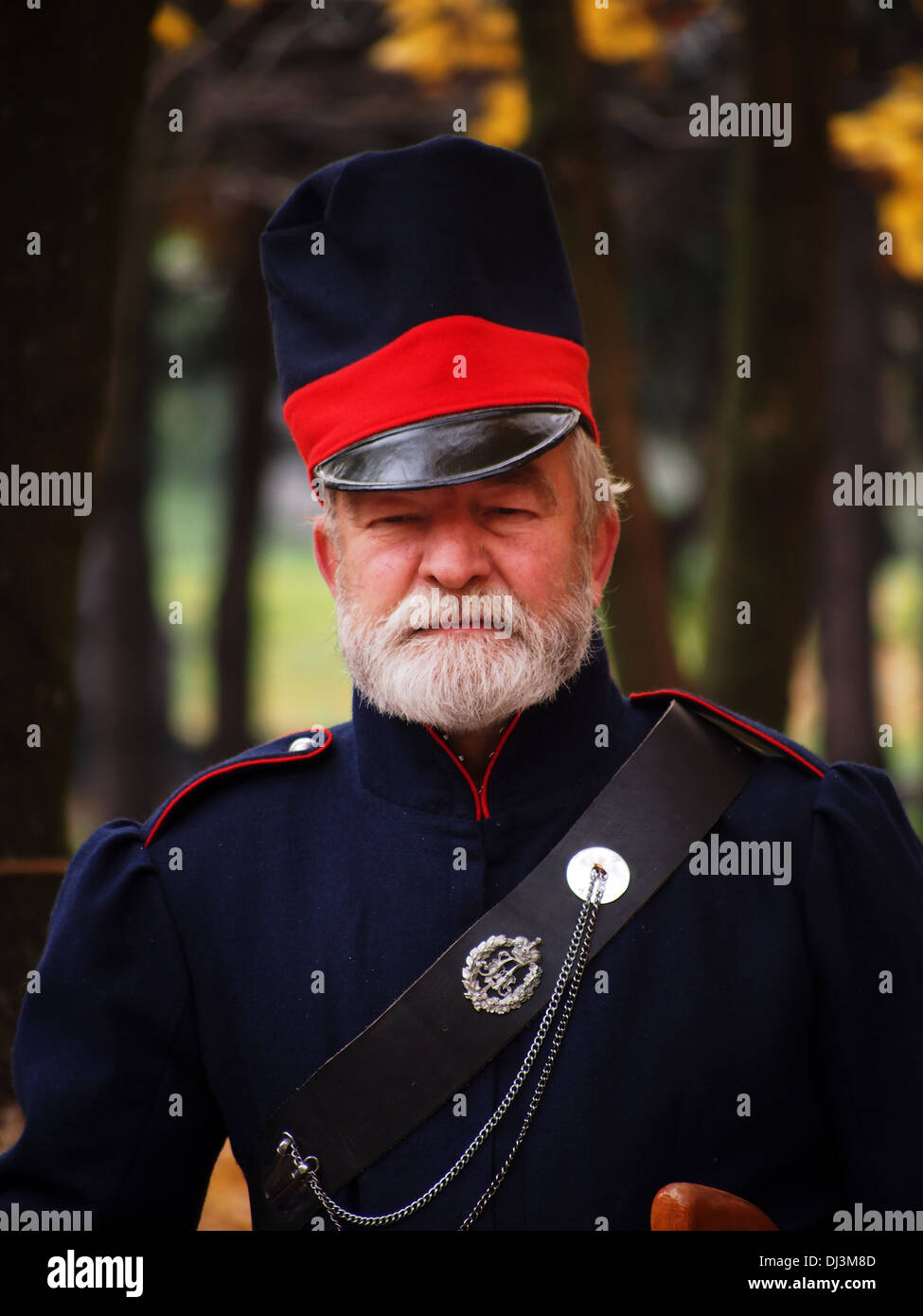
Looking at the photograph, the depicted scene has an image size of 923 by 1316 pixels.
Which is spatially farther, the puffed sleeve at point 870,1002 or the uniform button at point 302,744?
the uniform button at point 302,744

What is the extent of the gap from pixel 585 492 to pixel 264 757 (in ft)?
2.64

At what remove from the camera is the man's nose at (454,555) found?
238 cm

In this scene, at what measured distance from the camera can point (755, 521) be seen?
5.75m

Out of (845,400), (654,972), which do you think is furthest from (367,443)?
(845,400)

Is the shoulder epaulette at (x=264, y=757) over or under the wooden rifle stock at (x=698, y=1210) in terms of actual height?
over

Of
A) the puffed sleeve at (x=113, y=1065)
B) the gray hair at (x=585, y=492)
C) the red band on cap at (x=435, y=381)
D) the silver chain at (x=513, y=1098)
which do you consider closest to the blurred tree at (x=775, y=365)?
the gray hair at (x=585, y=492)

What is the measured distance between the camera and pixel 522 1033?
8.00 ft

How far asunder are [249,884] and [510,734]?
21.9 inches

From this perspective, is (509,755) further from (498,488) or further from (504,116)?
(504,116)

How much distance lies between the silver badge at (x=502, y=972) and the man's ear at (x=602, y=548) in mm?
659

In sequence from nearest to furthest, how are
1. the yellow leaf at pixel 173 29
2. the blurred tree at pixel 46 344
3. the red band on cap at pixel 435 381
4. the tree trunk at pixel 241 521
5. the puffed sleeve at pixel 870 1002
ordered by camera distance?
1. the puffed sleeve at pixel 870 1002
2. the red band on cap at pixel 435 381
3. the blurred tree at pixel 46 344
4. the yellow leaf at pixel 173 29
5. the tree trunk at pixel 241 521

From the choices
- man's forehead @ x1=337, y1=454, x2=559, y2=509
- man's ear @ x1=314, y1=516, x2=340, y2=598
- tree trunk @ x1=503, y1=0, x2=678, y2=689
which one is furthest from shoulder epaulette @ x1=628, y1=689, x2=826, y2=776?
tree trunk @ x1=503, y1=0, x2=678, y2=689

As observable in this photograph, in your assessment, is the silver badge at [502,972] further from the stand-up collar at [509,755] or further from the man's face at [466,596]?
the man's face at [466,596]
